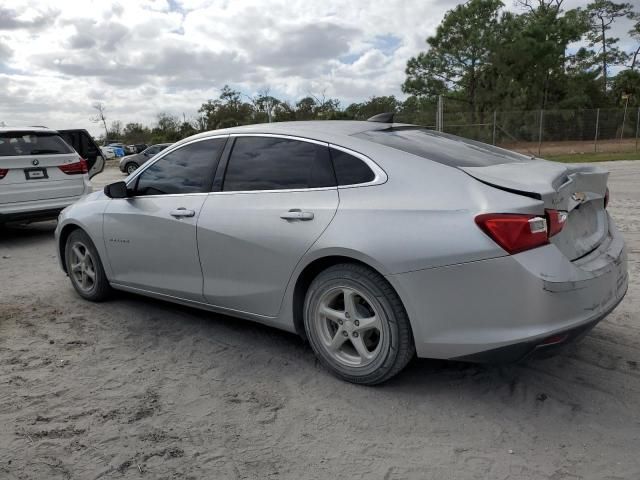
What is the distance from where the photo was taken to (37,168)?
860 cm

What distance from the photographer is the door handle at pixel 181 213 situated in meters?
4.10

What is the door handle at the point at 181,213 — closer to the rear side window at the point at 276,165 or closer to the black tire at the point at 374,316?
the rear side window at the point at 276,165

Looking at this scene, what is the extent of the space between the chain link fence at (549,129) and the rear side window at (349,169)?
86.7 ft

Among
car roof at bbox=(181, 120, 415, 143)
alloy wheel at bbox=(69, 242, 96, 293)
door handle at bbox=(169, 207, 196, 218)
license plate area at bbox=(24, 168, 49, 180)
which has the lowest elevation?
alloy wheel at bbox=(69, 242, 96, 293)

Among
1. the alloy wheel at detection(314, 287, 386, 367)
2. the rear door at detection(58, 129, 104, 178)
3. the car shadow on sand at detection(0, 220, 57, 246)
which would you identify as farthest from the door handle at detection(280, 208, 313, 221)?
the rear door at detection(58, 129, 104, 178)

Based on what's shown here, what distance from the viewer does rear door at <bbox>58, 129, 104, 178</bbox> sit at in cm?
1349

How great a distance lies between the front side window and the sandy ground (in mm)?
1114

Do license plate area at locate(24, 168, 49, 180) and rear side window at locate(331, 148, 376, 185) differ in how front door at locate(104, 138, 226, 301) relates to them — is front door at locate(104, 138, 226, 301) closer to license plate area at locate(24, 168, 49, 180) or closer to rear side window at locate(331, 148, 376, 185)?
rear side window at locate(331, 148, 376, 185)

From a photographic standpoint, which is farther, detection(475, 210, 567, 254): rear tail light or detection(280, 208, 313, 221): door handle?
detection(280, 208, 313, 221): door handle

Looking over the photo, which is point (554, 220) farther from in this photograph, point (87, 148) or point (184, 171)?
point (87, 148)

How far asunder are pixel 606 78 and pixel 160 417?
59090 mm

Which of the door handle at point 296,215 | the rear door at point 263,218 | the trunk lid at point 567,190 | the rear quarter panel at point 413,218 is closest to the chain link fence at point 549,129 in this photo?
the rear door at point 263,218

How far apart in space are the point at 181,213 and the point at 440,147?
6.17 ft

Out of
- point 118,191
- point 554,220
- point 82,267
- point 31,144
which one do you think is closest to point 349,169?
point 554,220
